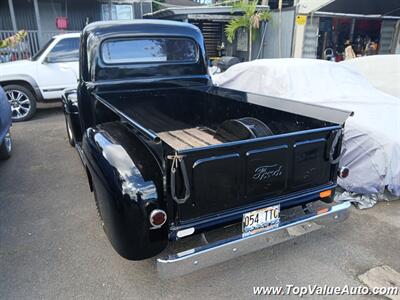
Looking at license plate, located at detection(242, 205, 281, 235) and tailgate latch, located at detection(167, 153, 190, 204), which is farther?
license plate, located at detection(242, 205, 281, 235)

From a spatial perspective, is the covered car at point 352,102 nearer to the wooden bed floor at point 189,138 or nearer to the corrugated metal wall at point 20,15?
the wooden bed floor at point 189,138

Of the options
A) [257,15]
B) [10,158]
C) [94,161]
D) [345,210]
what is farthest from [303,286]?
[257,15]

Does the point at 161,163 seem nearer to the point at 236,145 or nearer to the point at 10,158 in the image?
the point at 236,145

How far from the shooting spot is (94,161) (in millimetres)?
2635

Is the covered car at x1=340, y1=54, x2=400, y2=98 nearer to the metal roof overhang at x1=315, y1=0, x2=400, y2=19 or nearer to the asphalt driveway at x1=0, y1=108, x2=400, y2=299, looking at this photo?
the asphalt driveway at x1=0, y1=108, x2=400, y2=299

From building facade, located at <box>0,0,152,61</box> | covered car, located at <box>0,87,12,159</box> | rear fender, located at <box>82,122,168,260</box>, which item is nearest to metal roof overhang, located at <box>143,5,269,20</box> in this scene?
building facade, located at <box>0,0,152,61</box>

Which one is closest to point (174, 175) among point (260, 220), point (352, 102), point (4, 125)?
point (260, 220)

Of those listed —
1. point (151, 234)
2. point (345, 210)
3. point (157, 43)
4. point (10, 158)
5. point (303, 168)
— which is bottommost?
point (10, 158)

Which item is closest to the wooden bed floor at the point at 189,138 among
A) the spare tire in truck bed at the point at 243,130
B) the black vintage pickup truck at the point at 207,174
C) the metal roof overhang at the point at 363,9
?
the black vintage pickup truck at the point at 207,174

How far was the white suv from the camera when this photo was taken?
7.11 m

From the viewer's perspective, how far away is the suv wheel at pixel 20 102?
713 centimetres

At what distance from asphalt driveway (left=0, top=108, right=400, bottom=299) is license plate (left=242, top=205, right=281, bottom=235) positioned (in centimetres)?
47

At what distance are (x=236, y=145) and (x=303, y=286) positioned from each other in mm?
1273

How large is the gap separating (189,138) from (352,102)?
7.97 ft
